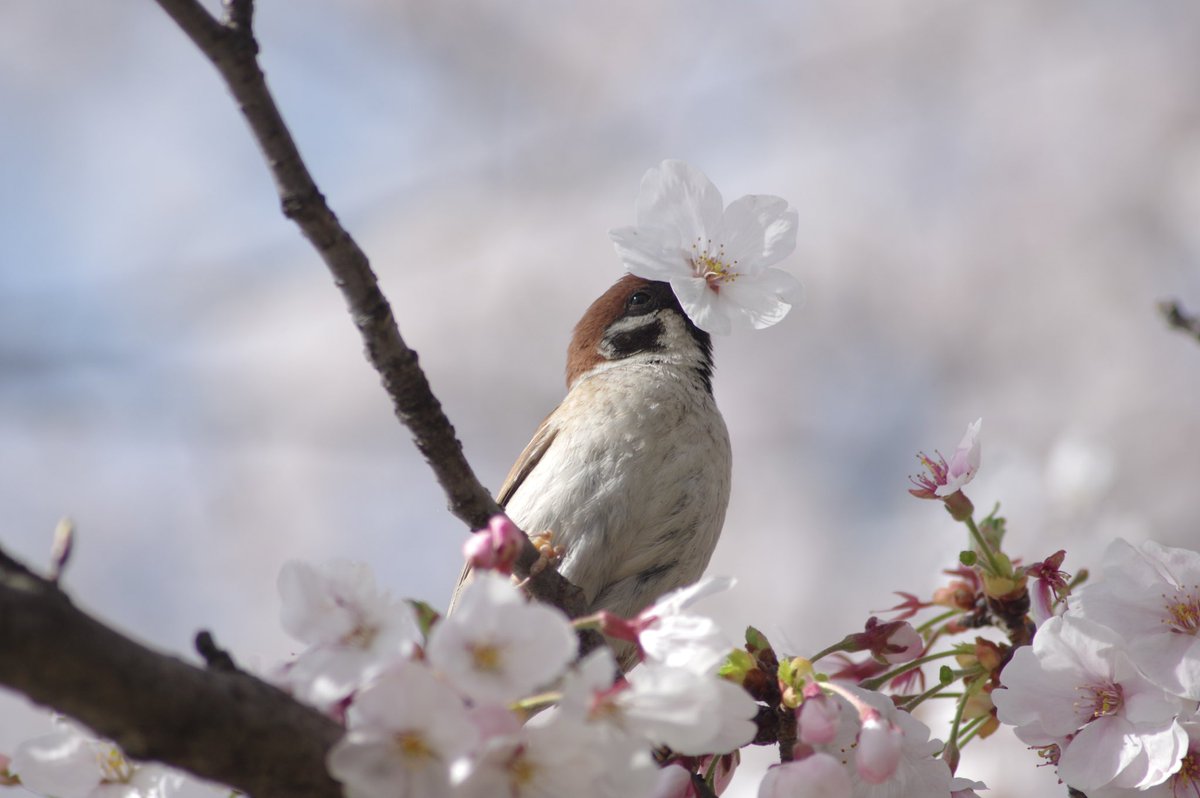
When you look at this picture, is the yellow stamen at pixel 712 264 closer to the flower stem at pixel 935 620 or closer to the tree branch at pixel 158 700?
the flower stem at pixel 935 620

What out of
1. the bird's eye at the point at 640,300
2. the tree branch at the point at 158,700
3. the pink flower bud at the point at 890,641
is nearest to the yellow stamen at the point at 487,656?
the tree branch at the point at 158,700

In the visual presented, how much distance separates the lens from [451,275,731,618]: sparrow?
120 inches

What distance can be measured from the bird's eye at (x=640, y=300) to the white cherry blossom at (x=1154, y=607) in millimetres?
2295

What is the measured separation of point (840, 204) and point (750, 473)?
1.88 m

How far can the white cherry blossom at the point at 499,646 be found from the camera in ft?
3.69

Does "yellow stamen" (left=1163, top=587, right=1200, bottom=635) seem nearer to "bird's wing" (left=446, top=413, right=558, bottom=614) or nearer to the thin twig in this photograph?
the thin twig

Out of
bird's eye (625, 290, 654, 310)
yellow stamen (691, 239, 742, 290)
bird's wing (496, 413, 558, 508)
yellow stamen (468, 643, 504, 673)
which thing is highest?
bird's eye (625, 290, 654, 310)

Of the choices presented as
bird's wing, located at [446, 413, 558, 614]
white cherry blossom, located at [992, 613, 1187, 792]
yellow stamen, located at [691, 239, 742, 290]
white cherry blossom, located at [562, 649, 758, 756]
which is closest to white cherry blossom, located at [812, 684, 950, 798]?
white cherry blossom, located at [992, 613, 1187, 792]

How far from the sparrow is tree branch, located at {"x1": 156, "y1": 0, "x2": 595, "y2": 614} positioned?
1.03 metres

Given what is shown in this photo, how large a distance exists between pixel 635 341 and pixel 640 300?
0.17 meters

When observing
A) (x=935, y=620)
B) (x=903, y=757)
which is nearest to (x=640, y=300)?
(x=935, y=620)

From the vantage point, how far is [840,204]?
8.23 metres

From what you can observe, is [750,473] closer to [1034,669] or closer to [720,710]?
[1034,669]

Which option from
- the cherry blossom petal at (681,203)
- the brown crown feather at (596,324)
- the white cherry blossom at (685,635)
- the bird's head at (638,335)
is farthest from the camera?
the brown crown feather at (596,324)
